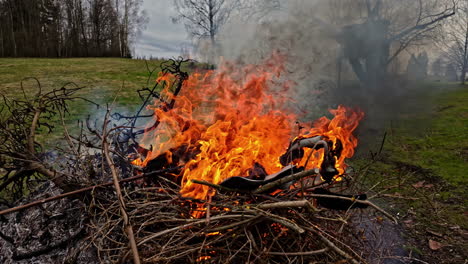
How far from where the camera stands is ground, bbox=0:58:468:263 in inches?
132

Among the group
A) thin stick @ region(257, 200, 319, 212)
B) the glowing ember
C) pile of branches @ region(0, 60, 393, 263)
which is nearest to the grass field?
the glowing ember

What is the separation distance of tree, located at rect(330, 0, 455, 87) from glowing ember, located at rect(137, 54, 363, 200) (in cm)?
386

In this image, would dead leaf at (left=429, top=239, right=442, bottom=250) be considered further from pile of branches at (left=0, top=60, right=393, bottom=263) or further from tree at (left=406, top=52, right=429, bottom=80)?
tree at (left=406, top=52, right=429, bottom=80)

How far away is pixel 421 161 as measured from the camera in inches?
257

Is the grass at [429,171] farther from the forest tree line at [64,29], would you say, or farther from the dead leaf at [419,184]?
the forest tree line at [64,29]

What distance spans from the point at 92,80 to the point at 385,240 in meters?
14.9

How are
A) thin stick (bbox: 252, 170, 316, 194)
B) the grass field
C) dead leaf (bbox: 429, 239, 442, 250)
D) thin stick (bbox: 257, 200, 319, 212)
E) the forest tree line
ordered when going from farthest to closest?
the forest tree line → the grass field → dead leaf (bbox: 429, 239, 442, 250) → thin stick (bbox: 252, 170, 316, 194) → thin stick (bbox: 257, 200, 319, 212)

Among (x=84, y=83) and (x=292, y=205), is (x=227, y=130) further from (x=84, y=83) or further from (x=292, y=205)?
(x=84, y=83)

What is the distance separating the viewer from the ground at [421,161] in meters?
3.35

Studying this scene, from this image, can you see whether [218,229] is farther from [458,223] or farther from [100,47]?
[100,47]

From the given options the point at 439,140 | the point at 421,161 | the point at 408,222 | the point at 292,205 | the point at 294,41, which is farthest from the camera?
the point at 439,140

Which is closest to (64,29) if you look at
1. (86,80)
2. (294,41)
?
(86,80)

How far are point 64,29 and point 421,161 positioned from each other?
3454cm

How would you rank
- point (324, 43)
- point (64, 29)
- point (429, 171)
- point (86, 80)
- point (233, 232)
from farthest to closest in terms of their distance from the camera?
point (64, 29) < point (86, 80) < point (324, 43) < point (429, 171) < point (233, 232)
